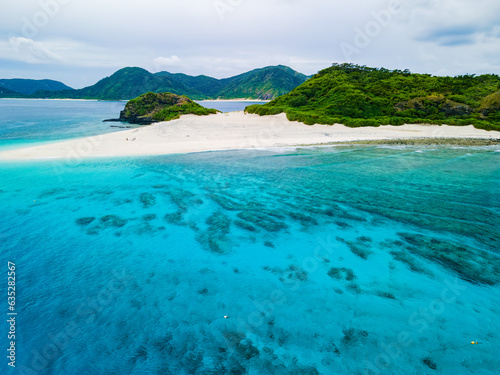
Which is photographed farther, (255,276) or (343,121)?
(343,121)

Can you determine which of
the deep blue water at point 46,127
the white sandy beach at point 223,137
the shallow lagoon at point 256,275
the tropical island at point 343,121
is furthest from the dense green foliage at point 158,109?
the shallow lagoon at point 256,275

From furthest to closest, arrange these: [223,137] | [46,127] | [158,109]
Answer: [158,109]
[46,127]
[223,137]

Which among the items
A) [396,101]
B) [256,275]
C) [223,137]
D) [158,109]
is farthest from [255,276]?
[158,109]

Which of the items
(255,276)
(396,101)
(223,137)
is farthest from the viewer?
(396,101)

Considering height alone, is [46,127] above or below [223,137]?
below

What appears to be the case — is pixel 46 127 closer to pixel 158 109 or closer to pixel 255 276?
pixel 158 109

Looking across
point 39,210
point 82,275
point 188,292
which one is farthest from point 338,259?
point 39,210

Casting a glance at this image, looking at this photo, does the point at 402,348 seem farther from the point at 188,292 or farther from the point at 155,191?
the point at 155,191

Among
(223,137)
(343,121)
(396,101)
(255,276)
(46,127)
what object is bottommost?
(255,276)
